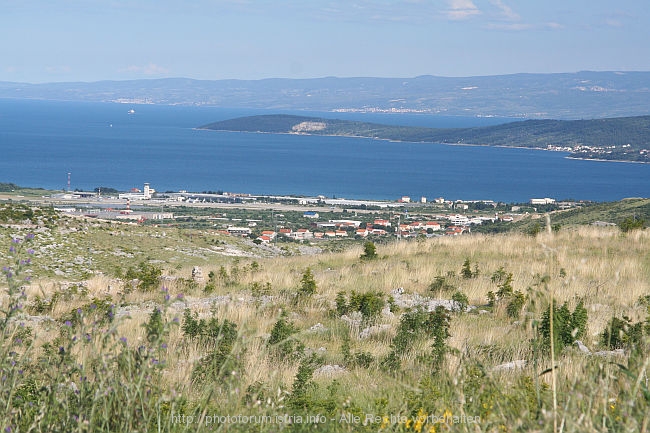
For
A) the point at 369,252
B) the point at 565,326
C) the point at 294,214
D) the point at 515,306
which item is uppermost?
the point at 565,326

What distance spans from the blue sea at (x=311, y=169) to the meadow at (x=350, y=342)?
82898mm

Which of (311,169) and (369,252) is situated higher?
(369,252)

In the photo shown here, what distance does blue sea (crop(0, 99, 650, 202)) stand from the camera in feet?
339

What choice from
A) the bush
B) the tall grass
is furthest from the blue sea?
the bush

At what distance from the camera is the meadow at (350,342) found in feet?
11.9

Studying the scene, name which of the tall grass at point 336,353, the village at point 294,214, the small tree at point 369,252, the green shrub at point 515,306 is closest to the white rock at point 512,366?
the tall grass at point 336,353

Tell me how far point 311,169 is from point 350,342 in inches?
4887

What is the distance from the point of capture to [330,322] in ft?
30.7

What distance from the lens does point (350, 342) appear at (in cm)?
806

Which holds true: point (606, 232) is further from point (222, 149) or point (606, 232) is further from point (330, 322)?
point (222, 149)

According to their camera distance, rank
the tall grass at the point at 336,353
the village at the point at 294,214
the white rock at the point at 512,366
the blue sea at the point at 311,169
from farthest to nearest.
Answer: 1. the blue sea at the point at 311,169
2. the village at the point at 294,214
3. the white rock at the point at 512,366
4. the tall grass at the point at 336,353

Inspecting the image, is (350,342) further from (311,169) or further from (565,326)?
(311,169)

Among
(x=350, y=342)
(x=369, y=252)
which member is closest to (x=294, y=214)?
(x=369, y=252)

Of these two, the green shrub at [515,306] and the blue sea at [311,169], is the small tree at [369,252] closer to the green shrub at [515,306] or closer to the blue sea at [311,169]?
the green shrub at [515,306]
